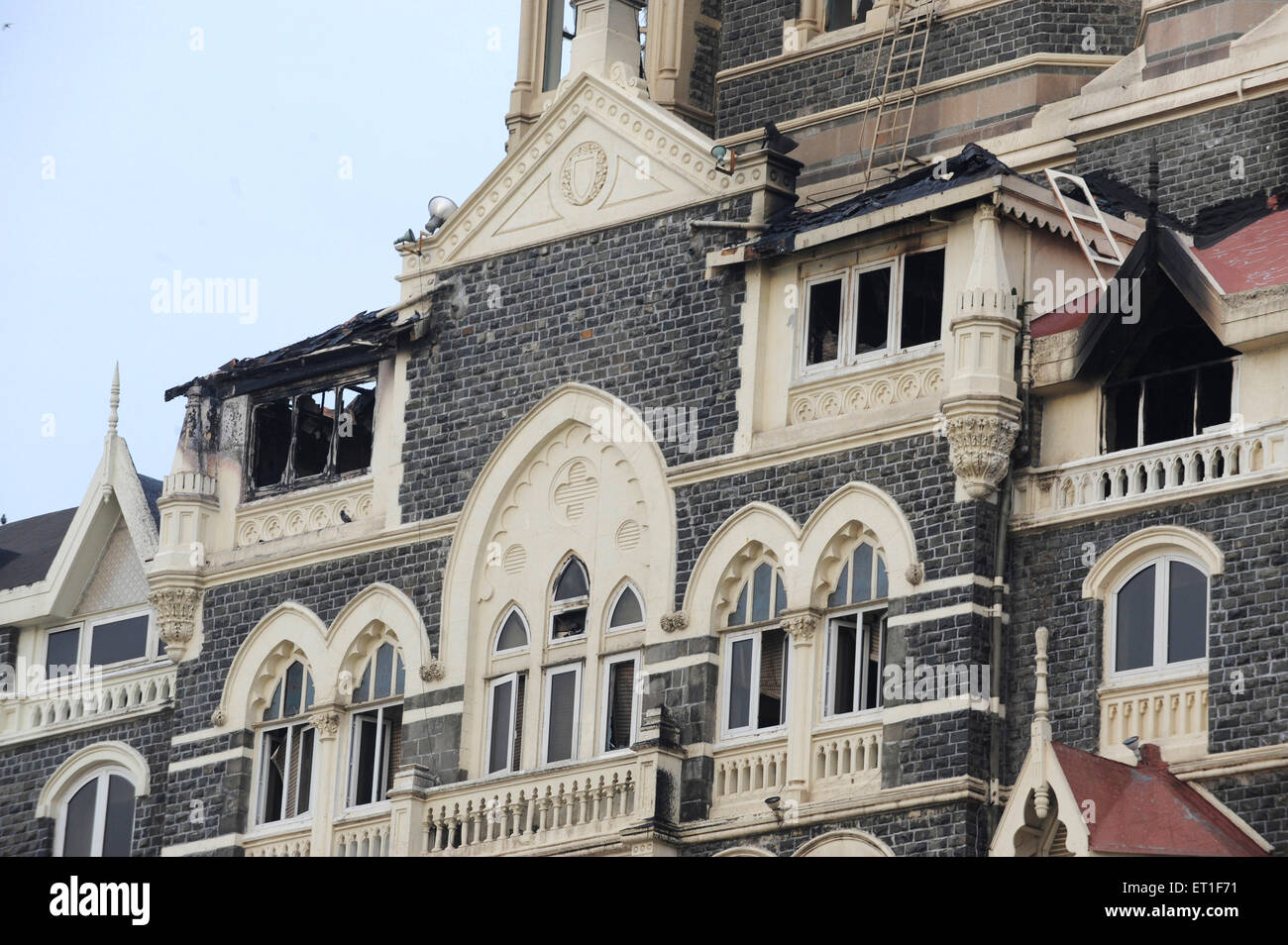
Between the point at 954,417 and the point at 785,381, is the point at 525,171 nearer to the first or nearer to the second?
the point at 785,381

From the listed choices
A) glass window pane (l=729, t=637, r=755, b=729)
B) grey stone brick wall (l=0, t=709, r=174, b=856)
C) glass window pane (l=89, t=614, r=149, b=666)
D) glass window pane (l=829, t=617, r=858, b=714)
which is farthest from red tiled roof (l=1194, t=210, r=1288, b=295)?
glass window pane (l=89, t=614, r=149, b=666)

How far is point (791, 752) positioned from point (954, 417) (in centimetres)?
429

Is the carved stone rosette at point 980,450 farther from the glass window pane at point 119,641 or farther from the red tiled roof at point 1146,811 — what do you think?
the glass window pane at point 119,641

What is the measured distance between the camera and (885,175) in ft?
147

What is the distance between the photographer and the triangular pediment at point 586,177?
42.7 m

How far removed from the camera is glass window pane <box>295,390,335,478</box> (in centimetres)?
4628

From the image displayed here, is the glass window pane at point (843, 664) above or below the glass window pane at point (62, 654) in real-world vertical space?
below

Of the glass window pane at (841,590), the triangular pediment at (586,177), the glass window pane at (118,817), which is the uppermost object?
the triangular pediment at (586,177)

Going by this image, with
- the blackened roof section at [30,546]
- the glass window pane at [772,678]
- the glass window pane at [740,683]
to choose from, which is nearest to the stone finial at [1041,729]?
the glass window pane at [772,678]

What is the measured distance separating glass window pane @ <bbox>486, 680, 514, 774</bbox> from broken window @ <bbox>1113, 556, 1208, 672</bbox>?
865 cm

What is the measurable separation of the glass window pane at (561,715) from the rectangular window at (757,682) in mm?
2385

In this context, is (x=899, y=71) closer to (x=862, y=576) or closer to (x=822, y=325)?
(x=822, y=325)

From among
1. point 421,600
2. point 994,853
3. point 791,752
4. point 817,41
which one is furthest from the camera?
point 817,41
